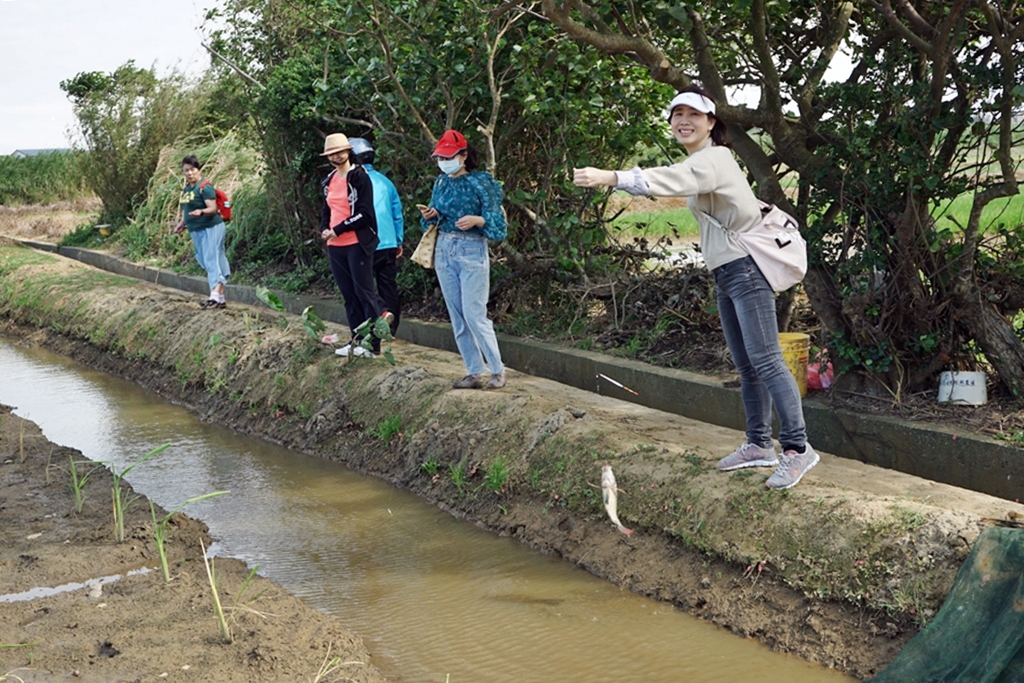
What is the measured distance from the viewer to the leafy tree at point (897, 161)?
18.1ft

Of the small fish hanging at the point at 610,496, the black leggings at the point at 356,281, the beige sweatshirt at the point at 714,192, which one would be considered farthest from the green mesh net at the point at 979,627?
the black leggings at the point at 356,281

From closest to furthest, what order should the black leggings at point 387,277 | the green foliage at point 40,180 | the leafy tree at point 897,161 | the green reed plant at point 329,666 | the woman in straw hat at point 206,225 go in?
the green reed plant at point 329,666 < the leafy tree at point 897,161 < the black leggings at point 387,277 < the woman in straw hat at point 206,225 < the green foliage at point 40,180

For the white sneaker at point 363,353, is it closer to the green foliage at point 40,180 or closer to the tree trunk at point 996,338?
the tree trunk at point 996,338

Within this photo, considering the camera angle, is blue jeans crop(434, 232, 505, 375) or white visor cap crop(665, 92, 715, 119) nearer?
white visor cap crop(665, 92, 715, 119)

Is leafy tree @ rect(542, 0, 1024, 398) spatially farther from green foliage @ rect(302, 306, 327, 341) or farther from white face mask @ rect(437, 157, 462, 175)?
green foliage @ rect(302, 306, 327, 341)

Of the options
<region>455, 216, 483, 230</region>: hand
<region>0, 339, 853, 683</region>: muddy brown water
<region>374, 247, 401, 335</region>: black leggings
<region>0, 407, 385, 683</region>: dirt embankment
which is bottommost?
<region>0, 339, 853, 683</region>: muddy brown water

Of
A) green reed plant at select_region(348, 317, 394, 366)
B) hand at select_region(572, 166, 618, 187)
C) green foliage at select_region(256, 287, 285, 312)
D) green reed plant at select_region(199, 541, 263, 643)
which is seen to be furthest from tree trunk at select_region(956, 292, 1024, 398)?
green foliage at select_region(256, 287, 285, 312)

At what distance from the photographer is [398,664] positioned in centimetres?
415

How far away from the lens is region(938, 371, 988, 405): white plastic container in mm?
5594

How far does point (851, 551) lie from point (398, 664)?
1.82m

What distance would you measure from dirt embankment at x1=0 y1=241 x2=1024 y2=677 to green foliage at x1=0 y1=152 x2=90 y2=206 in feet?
68.2

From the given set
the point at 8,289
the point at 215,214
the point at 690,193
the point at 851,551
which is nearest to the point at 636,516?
the point at 851,551

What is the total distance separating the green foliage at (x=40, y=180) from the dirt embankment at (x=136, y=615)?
23953mm

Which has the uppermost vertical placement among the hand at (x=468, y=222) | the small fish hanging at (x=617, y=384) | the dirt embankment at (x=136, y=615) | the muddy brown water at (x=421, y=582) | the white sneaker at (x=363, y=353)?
the hand at (x=468, y=222)
